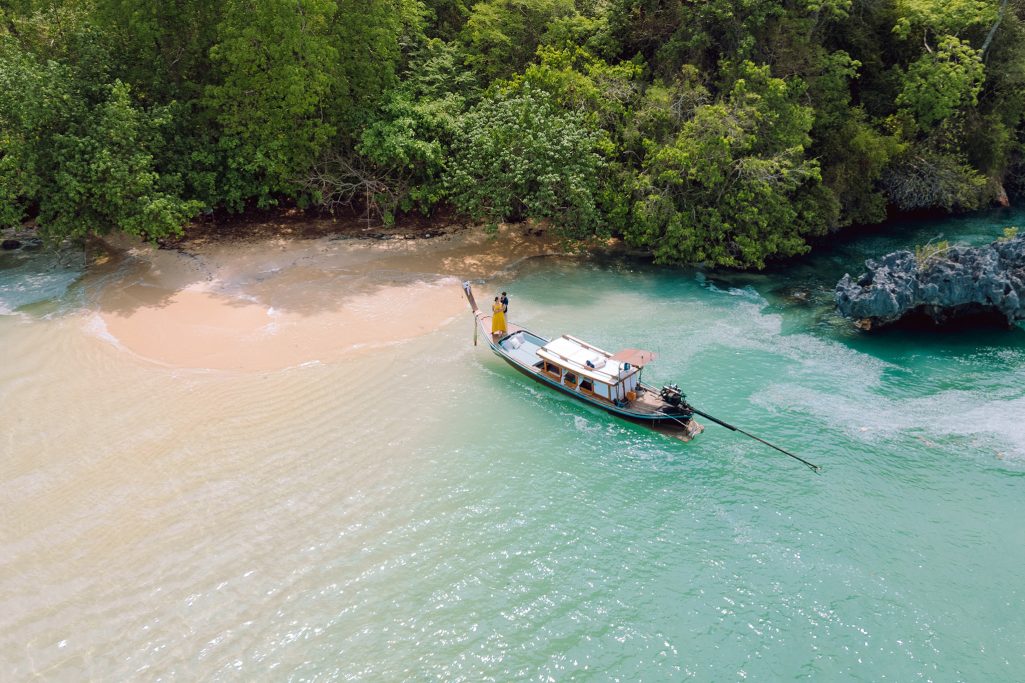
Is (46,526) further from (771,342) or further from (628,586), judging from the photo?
(771,342)

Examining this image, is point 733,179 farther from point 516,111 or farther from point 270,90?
point 270,90

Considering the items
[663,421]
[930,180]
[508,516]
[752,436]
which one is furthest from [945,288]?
[508,516]

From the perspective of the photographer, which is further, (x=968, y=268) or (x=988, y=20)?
(x=988, y=20)

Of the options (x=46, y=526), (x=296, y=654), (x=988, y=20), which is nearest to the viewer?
(x=296, y=654)

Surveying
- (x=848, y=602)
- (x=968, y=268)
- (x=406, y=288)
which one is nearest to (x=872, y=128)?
(x=968, y=268)

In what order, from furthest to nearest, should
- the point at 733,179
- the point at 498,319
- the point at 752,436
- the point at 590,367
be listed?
1. the point at 733,179
2. the point at 498,319
3. the point at 590,367
4. the point at 752,436

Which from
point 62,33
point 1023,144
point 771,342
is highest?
point 62,33
